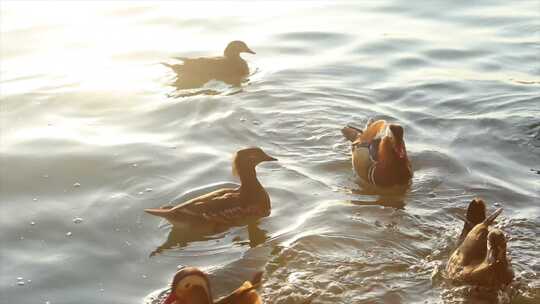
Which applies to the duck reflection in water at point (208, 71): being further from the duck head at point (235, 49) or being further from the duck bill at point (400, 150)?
the duck bill at point (400, 150)

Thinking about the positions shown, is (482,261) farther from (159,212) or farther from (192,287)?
(159,212)

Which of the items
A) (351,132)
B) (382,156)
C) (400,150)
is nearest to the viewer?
(400,150)

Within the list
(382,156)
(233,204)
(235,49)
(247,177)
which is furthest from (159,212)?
(235,49)

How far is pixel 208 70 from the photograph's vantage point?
1541 centimetres

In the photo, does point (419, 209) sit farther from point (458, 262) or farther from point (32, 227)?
point (32, 227)

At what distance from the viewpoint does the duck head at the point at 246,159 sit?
10008mm

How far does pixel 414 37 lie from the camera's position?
1747 cm

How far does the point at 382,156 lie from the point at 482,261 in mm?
3120

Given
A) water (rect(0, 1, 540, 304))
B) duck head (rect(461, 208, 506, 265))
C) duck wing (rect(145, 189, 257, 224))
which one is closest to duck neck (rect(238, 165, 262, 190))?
duck wing (rect(145, 189, 257, 224))

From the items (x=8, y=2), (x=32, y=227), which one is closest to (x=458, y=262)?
(x=32, y=227)

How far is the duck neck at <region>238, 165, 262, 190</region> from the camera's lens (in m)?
9.88

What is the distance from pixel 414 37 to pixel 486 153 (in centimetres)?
633

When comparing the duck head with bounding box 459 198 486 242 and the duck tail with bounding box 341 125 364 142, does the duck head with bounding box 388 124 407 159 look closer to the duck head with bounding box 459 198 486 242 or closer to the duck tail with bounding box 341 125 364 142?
the duck tail with bounding box 341 125 364 142

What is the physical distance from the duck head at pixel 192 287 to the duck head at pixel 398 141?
14.2 ft
